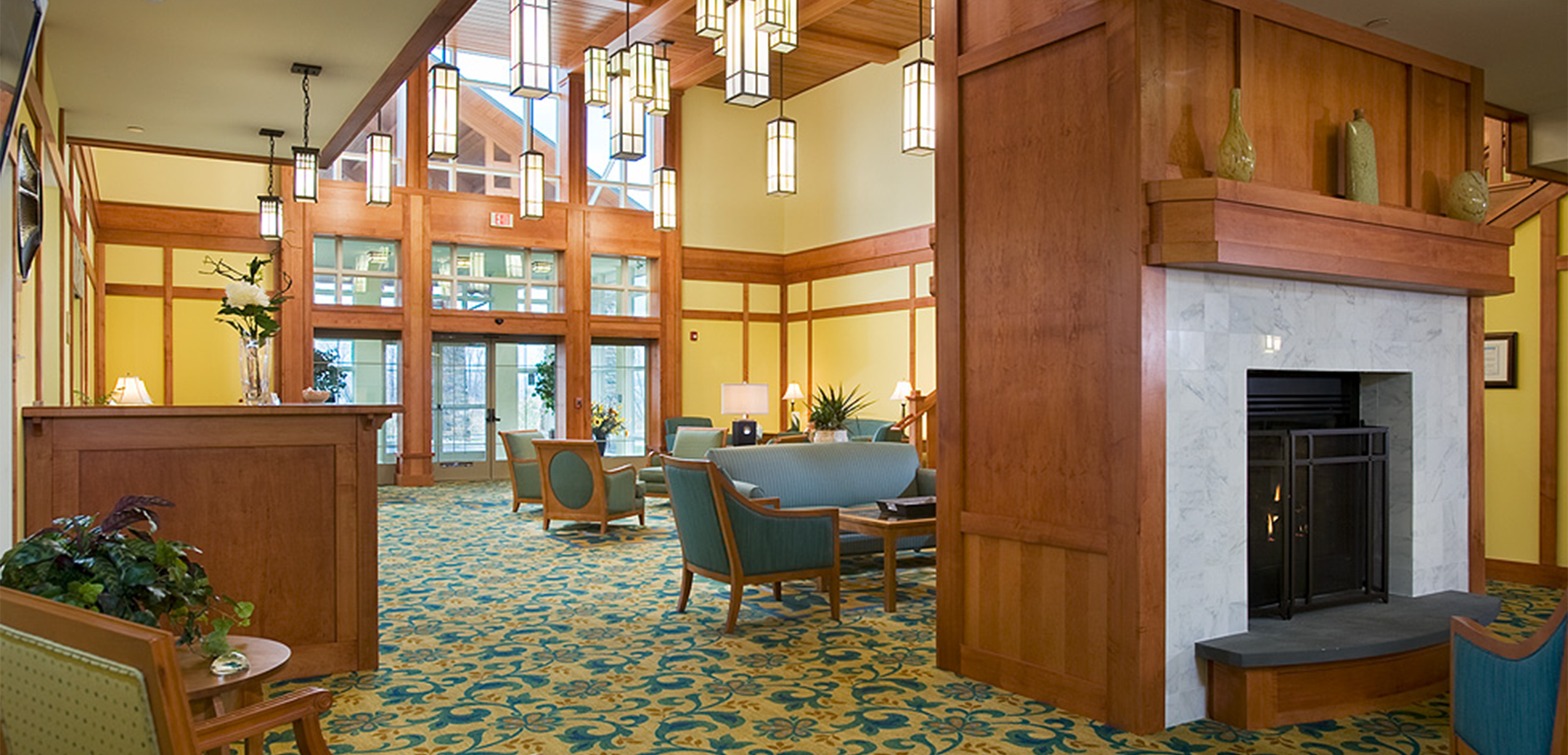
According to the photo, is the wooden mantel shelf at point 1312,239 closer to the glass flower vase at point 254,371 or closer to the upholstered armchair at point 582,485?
the glass flower vase at point 254,371

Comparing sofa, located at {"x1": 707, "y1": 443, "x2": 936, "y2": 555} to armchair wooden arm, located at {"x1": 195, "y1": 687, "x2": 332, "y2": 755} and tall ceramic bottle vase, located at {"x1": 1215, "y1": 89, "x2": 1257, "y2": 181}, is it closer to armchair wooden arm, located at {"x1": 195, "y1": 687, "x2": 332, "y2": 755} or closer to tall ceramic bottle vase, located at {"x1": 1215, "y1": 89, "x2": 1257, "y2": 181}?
tall ceramic bottle vase, located at {"x1": 1215, "y1": 89, "x2": 1257, "y2": 181}

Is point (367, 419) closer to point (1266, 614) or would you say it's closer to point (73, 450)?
point (73, 450)

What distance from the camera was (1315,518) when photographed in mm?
4594

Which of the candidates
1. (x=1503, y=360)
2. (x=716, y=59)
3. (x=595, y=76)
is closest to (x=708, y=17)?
(x=595, y=76)

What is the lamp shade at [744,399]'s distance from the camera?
11.8 meters

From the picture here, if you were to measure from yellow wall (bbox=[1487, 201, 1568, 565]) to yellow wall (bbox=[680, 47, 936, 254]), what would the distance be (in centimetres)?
821

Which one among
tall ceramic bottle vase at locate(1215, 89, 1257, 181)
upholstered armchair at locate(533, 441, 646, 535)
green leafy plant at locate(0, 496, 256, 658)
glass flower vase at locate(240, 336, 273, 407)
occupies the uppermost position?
tall ceramic bottle vase at locate(1215, 89, 1257, 181)

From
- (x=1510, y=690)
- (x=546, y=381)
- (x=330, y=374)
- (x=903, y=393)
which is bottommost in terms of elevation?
(x=1510, y=690)

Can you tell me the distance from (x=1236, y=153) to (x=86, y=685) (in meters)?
3.70

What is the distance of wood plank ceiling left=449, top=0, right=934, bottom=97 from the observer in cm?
1234

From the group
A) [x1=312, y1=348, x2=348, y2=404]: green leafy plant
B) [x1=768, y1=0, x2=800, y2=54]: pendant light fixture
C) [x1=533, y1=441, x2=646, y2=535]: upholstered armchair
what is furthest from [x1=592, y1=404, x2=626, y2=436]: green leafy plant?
[x1=768, y1=0, x2=800, y2=54]: pendant light fixture

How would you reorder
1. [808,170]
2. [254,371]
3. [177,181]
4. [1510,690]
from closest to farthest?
[1510,690] → [254,371] → [177,181] → [808,170]

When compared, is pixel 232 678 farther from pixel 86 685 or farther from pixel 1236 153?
pixel 1236 153

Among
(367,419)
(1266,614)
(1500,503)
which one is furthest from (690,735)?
(1500,503)
